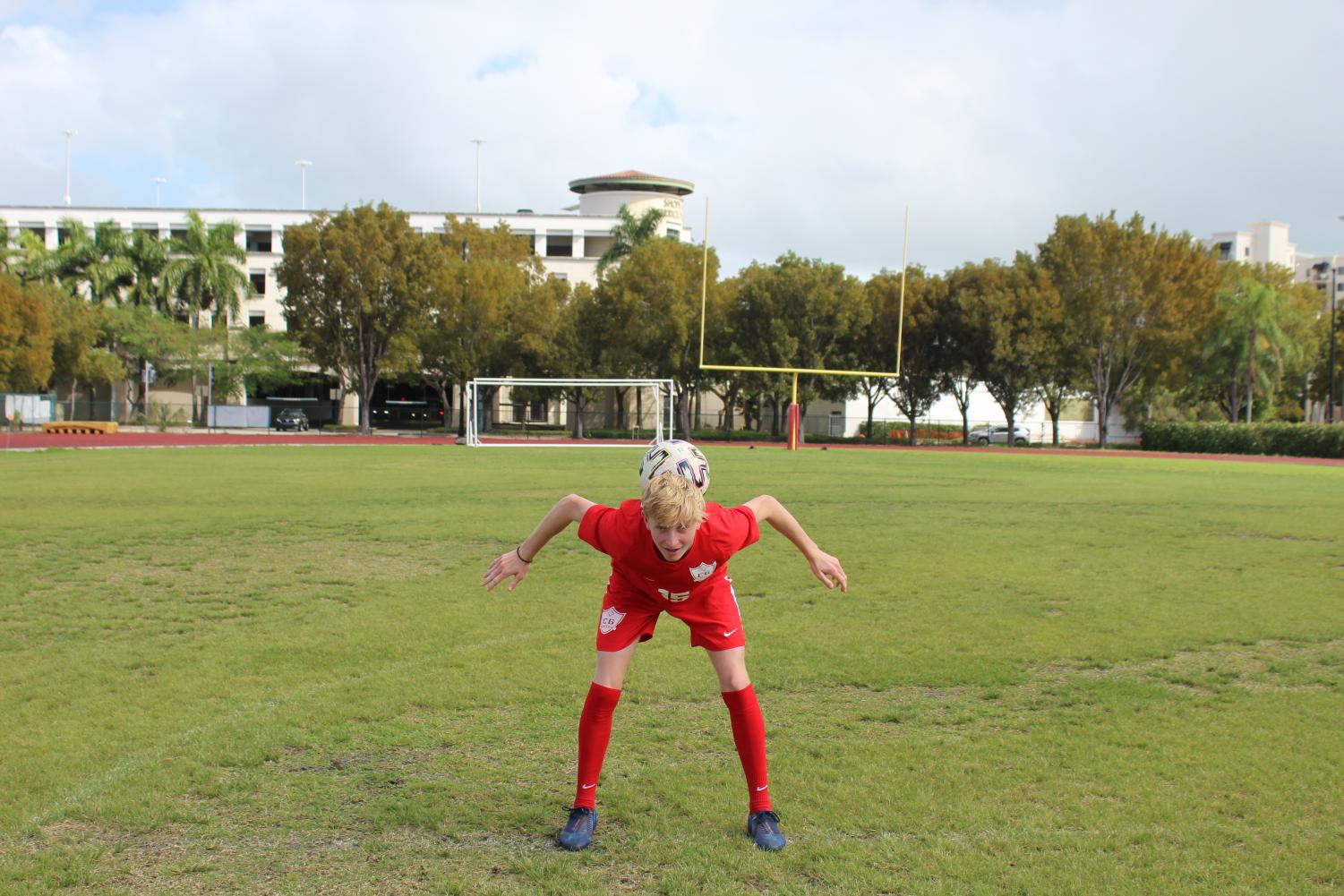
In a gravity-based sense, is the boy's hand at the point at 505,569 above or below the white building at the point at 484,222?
below

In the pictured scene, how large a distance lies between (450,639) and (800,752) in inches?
130

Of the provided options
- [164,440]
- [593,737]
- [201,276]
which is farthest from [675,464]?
[201,276]

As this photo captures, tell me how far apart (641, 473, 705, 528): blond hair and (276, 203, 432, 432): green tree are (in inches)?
2018

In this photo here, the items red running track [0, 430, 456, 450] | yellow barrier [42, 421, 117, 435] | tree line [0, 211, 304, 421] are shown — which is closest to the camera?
red running track [0, 430, 456, 450]

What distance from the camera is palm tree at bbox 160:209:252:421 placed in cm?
6412

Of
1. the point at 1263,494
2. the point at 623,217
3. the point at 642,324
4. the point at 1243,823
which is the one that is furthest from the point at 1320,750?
the point at 623,217

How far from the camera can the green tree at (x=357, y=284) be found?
174 feet

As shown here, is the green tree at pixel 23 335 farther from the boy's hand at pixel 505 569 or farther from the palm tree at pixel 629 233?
the boy's hand at pixel 505 569

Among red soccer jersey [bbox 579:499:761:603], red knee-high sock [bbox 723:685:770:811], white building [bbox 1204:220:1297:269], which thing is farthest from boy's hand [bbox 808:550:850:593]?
white building [bbox 1204:220:1297:269]

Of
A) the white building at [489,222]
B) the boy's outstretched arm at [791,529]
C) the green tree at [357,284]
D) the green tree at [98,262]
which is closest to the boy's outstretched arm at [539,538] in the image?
the boy's outstretched arm at [791,529]

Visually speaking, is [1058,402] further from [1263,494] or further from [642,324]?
[1263,494]

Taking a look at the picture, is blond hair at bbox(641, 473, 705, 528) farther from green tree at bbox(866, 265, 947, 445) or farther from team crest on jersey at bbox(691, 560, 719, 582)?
green tree at bbox(866, 265, 947, 445)

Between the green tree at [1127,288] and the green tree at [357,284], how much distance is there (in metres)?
30.4

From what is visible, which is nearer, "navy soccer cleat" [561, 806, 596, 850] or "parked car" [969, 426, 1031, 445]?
"navy soccer cleat" [561, 806, 596, 850]
